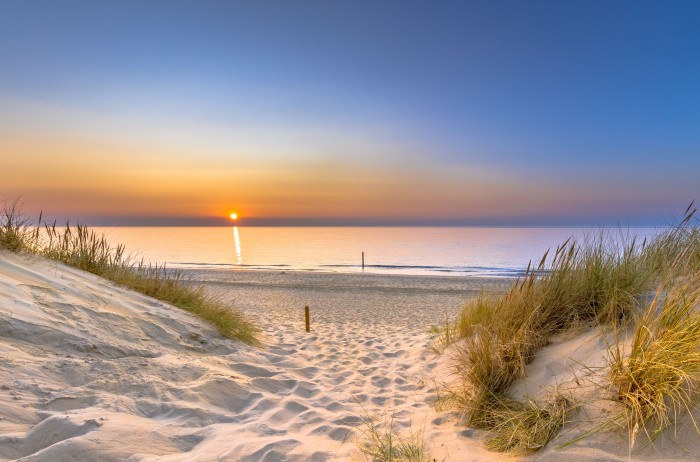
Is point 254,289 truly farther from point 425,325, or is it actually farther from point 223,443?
point 223,443

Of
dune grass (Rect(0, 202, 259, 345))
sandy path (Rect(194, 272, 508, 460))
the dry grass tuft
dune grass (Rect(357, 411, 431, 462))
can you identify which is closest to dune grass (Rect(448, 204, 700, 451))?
the dry grass tuft

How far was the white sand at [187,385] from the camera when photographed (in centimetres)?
275

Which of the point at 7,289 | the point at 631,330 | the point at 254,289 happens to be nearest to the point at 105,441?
the point at 7,289

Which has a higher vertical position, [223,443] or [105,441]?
[105,441]

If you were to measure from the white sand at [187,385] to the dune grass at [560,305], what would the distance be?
224mm

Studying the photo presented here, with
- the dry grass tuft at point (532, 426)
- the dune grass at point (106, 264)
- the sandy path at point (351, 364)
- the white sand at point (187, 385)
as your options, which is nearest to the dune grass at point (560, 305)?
the dry grass tuft at point (532, 426)

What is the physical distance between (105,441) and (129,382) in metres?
1.27

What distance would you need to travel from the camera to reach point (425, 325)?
11.1 meters

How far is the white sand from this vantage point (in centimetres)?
275

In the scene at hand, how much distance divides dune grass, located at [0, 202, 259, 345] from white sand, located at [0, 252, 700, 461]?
0.42 metres

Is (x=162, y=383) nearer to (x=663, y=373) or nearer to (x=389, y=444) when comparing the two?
(x=389, y=444)

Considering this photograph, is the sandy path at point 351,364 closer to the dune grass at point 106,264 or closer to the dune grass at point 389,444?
the dune grass at point 389,444

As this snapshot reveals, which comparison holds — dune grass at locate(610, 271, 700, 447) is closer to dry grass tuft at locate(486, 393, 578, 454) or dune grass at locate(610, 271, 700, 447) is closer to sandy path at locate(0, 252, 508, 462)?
dry grass tuft at locate(486, 393, 578, 454)

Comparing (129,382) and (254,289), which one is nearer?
(129,382)
